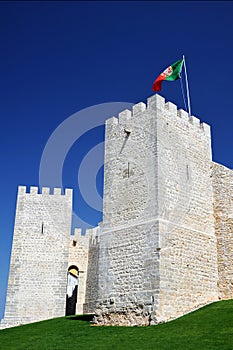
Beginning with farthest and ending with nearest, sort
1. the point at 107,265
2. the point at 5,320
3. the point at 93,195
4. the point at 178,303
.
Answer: the point at 5,320, the point at 93,195, the point at 107,265, the point at 178,303

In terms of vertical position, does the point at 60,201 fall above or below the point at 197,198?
above

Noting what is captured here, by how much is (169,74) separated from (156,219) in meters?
5.87

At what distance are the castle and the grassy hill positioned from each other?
776 millimetres

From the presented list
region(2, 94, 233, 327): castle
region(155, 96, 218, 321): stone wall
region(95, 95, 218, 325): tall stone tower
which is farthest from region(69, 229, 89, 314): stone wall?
region(155, 96, 218, 321): stone wall

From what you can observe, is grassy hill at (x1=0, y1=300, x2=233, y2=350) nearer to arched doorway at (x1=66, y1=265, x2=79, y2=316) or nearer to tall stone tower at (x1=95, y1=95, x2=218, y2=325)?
tall stone tower at (x1=95, y1=95, x2=218, y2=325)

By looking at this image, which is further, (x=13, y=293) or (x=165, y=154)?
(x=13, y=293)

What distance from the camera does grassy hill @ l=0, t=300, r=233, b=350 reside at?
9.11m

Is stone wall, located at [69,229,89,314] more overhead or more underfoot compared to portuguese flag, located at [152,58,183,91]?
more underfoot

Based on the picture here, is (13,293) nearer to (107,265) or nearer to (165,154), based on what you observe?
(107,265)

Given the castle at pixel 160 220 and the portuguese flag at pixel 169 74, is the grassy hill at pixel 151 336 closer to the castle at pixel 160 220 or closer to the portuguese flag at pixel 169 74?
the castle at pixel 160 220

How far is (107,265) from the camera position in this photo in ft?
46.7

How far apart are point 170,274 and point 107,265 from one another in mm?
2631

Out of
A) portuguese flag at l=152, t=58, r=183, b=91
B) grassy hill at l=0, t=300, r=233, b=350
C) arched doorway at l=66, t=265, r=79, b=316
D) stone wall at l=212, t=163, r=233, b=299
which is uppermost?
portuguese flag at l=152, t=58, r=183, b=91

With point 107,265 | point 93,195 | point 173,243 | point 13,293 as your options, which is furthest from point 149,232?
point 13,293
